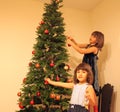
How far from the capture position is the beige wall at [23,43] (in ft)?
10.3

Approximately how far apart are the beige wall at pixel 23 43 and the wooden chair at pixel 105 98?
13cm

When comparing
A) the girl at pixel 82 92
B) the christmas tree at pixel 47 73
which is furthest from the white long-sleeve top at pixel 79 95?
the christmas tree at pixel 47 73

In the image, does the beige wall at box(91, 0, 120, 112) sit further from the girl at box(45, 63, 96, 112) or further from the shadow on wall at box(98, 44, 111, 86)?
the girl at box(45, 63, 96, 112)

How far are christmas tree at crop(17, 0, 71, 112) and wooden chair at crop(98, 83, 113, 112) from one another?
0.51 m

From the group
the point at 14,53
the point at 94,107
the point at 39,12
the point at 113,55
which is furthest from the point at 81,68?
the point at 39,12

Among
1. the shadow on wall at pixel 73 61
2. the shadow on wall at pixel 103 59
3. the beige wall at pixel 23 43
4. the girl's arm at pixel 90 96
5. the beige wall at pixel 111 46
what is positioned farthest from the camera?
the shadow on wall at pixel 73 61

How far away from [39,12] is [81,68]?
1.56 m

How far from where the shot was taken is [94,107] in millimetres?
2359

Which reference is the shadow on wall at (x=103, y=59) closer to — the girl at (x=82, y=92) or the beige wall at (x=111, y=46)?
the beige wall at (x=111, y=46)

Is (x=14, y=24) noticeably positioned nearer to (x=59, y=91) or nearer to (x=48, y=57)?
(x=48, y=57)

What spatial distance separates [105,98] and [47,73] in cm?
86

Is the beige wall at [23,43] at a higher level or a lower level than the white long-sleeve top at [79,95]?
higher

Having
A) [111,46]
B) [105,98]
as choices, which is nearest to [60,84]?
[105,98]

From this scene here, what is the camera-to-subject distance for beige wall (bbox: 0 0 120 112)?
10.3ft
